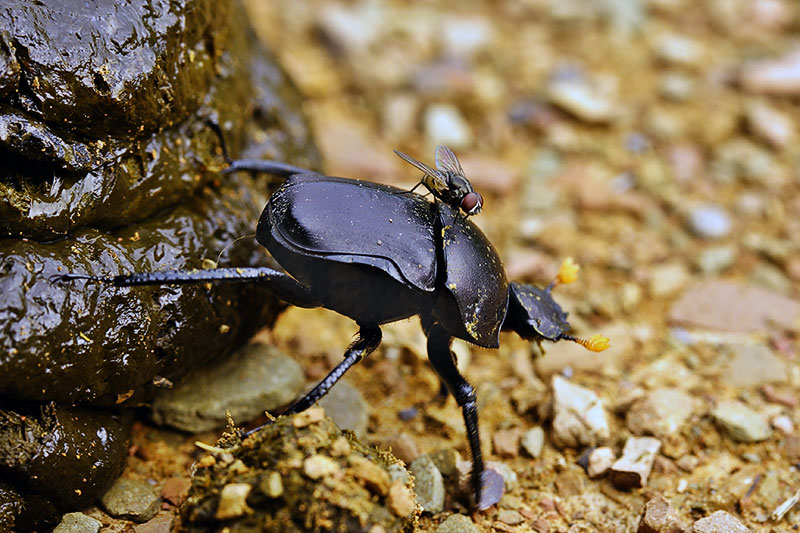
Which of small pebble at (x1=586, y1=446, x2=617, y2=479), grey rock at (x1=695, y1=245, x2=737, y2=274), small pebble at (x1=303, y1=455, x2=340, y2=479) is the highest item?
small pebble at (x1=303, y1=455, x2=340, y2=479)

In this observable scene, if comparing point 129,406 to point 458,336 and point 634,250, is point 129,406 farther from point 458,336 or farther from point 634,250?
point 634,250

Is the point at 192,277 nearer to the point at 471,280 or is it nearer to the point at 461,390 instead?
the point at 471,280

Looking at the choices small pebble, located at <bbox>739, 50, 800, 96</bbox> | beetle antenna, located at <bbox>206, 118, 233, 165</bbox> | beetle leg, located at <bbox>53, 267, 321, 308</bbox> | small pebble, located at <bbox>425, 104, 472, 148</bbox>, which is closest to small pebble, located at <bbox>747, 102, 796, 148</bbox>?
small pebble, located at <bbox>739, 50, 800, 96</bbox>

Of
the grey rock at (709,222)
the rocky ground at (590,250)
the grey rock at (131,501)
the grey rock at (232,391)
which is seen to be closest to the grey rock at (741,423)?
the rocky ground at (590,250)

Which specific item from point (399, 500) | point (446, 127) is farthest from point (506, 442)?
point (446, 127)

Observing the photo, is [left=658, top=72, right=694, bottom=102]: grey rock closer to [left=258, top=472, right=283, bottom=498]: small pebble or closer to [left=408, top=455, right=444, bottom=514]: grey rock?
[left=408, top=455, right=444, bottom=514]: grey rock

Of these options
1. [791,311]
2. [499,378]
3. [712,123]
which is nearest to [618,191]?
[712,123]

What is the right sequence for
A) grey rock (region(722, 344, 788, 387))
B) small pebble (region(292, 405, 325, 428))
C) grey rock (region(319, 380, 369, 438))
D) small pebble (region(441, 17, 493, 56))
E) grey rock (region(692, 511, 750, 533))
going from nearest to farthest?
small pebble (region(292, 405, 325, 428)), grey rock (region(692, 511, 750, 533)), grey rock (region(319, 380, 369, 438)), grey rock (region(722, 344, 788, 387)), small pebble (region(441, 17, 493, 56))
